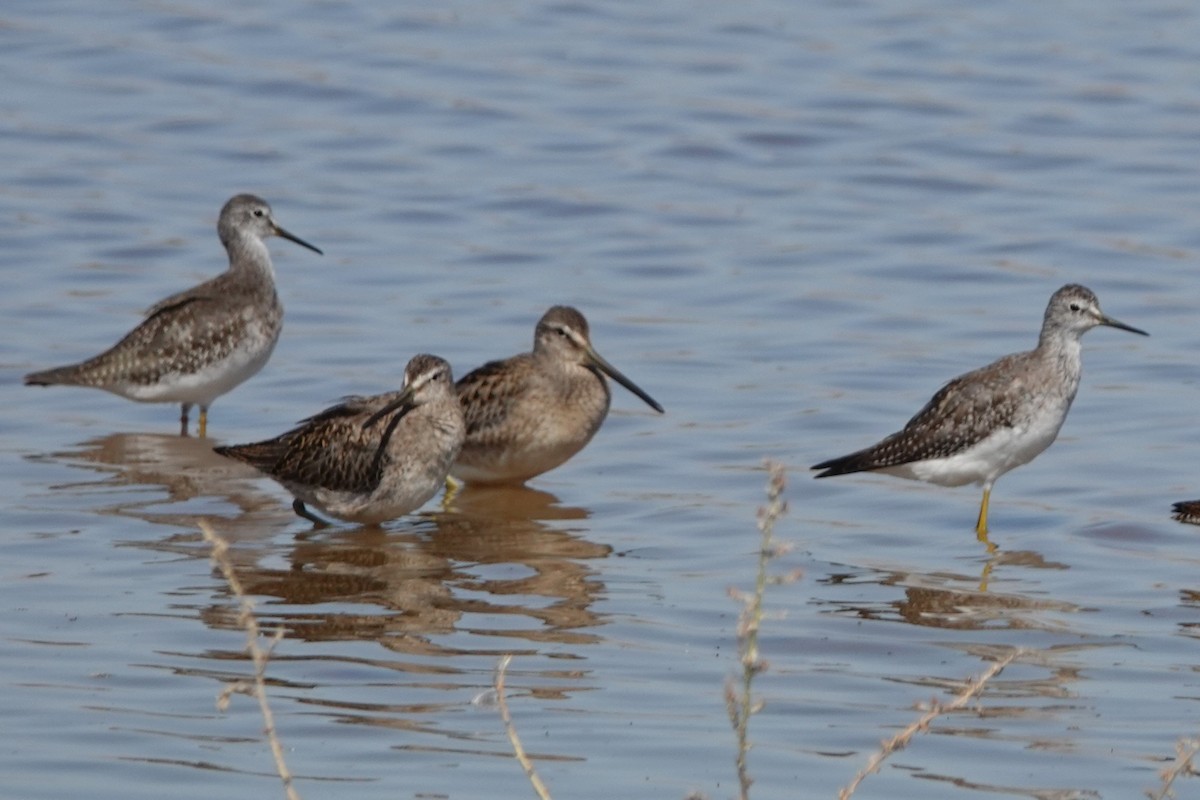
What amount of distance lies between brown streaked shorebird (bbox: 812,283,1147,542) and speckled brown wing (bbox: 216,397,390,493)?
1.85 meters

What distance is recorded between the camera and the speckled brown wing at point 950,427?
32.2 ft

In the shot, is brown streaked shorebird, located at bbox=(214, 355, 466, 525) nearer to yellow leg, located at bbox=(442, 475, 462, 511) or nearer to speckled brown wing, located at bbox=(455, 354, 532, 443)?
speckled brown wing, located at bbox=(455, 354, 532, 443)

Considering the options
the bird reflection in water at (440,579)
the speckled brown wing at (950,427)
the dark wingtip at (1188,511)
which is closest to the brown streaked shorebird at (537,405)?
the bird reflection in water at (440,579)

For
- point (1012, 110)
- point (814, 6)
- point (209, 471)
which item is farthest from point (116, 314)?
point (814, 6)

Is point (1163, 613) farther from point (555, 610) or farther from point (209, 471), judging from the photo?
point (209, 471)

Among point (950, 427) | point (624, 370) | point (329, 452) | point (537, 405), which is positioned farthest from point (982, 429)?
point (329, 452)

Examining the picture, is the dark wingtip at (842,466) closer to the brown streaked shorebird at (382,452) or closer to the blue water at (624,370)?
the blue water at (624,370)

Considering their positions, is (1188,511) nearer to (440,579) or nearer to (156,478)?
(440,579)

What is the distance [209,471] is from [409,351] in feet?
6.18

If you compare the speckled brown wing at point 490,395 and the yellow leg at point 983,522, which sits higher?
the speckled brown wing at point 490,395

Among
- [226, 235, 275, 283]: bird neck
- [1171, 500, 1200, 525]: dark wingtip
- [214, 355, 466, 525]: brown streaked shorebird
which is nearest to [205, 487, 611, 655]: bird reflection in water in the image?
[214, 355, 466, 525]: brown streaked shorebird

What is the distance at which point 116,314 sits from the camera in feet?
42.6

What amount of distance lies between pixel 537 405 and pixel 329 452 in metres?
1.20

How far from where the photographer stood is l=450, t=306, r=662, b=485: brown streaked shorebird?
10.1m
